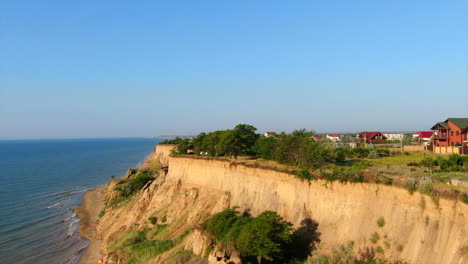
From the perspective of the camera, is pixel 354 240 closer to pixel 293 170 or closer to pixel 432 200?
pixel 432 200

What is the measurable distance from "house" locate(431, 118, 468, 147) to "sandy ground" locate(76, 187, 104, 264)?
43.0 meters

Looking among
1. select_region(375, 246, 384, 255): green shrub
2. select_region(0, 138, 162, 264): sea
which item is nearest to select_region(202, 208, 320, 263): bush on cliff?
select_region(375, 246, 384, 255): green shrub

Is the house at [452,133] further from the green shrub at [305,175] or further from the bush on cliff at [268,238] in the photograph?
the bush on cliff at [268,238]

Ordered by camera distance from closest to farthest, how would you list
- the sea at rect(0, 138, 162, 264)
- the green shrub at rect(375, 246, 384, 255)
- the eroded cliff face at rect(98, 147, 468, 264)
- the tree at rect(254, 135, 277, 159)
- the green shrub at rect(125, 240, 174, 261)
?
the eroded cliff face at rect(98, 147, 468, 264)
the green shrub at rect(375, 246, 384, 255)
the green shrub at rect(125, 240, 174, 261)
the sea at rect(0, 138, 162, 264)
the tree at rect(254, 135, 277, 159)

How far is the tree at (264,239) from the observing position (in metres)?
18.3

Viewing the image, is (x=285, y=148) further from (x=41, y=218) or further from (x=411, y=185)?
(x=41, y=218)

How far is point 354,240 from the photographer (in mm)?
19359

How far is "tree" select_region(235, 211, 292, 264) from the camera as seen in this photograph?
18.3 metres

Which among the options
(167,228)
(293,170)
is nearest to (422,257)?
(293,170)

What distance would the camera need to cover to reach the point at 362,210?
1995cm

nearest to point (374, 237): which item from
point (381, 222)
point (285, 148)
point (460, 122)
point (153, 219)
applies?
point (381, 222)

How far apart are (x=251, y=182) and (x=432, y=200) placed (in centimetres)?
1643

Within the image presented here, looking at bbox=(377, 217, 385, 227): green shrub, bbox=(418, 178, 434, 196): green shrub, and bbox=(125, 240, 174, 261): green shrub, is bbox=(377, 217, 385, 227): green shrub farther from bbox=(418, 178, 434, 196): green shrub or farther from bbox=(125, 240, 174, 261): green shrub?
bbox=(125, 240, 174, 261): green shrub

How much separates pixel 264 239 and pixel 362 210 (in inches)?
276
